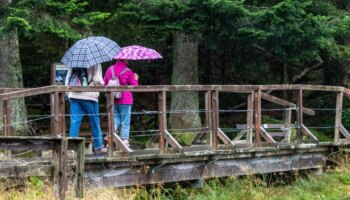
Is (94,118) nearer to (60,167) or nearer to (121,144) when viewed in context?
(121,144)

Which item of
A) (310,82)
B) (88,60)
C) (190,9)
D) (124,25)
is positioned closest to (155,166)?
(88,60)

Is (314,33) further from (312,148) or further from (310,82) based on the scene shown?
(310,82)

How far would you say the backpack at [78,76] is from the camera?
29.0ft

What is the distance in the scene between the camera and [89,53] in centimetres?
871

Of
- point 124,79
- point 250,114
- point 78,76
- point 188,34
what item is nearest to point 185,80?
point 188,34

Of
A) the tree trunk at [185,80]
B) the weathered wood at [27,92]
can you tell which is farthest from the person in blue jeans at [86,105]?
the tree trunk at [185,80]

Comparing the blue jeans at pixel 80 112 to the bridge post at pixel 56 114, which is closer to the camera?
the bridge post at pixel 56 114

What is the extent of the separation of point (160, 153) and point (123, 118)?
3.05 feet

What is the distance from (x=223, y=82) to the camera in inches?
776

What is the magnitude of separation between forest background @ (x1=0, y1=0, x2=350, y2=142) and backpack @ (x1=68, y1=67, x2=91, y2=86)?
6.42ft

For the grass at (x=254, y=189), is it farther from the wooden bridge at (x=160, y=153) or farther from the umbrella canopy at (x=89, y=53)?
the umbrella canopy at (x=89, y=53)

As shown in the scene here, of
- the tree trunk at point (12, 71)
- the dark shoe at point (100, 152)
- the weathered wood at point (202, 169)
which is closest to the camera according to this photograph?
the weathered wood at point (202, 169)

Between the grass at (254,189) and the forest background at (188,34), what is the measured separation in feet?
10.9

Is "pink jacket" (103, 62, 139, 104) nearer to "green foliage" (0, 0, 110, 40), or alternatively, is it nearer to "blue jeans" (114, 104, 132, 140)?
"blue jeans" (114, 104, 132, 140)
